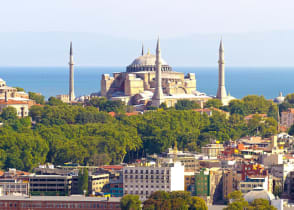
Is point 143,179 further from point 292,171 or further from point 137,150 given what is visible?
point 137,150

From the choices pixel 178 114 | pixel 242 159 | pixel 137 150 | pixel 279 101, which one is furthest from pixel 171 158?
pixel 279 101

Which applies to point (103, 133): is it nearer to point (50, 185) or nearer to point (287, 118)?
point (50, 185)

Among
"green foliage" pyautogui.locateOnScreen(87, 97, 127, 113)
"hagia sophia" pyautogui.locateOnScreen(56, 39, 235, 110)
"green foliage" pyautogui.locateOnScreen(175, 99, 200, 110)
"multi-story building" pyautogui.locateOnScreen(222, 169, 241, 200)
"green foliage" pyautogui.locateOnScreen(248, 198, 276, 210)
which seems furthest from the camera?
"hagia sophia" pyautogui.locateOnScreen(56, 39, 235, 110)

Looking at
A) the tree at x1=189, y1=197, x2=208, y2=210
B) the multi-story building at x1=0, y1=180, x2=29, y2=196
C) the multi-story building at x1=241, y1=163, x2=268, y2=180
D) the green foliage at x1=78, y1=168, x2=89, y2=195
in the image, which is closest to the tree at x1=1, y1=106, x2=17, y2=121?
the multi-story building at x1=0, y1=180, x2=29, y2=196

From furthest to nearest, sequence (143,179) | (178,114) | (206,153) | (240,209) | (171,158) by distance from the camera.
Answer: (178,114), (206,153), (171,158), (143,179), (240,209)

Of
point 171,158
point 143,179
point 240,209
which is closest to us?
point 240,209

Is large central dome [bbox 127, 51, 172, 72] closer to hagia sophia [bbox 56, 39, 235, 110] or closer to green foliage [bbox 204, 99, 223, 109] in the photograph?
hagia sophia [bbox 56, 39, 235, 110]

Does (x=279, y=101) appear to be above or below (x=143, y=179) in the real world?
above

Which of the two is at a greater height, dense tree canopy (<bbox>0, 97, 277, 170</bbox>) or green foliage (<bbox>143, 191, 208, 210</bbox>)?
dense tree canopy (<bbox>0, 97, 277, 170</bbox>)
